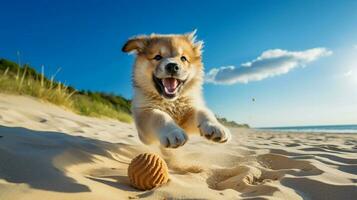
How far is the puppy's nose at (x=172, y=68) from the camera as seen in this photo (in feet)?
12.0

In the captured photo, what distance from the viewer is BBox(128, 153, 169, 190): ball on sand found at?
208 cm

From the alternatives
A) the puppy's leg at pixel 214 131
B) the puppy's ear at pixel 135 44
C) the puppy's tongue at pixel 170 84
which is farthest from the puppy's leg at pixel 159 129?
the puppy's ear at pixel 135 44

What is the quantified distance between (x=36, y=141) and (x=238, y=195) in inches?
62.7

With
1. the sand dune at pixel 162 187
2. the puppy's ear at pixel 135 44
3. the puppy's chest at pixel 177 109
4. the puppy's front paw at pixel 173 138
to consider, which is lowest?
the sand dune at pixel 162 187

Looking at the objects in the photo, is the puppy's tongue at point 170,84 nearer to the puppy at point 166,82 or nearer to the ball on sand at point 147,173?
the puppy at point 166,82

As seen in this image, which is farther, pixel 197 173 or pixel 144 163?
pixel 197 173

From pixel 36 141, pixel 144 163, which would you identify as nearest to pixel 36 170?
pixel 144 163

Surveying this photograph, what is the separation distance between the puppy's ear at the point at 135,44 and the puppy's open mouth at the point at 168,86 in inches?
20.9

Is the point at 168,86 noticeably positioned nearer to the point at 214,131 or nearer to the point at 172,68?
the point at 172,68

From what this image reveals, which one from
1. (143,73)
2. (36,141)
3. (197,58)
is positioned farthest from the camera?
(197,58)

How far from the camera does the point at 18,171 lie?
1.94 m

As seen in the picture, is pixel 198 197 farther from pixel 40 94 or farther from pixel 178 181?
pixel 40 94

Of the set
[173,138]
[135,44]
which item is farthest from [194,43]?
[173,138]

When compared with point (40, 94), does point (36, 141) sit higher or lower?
lower
